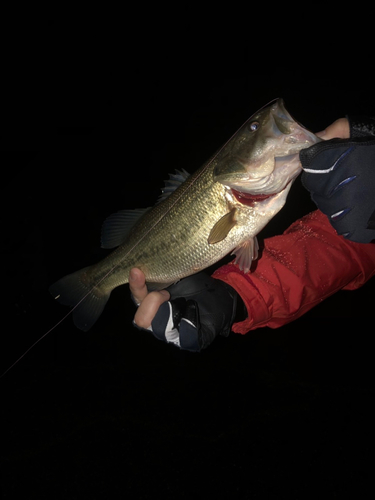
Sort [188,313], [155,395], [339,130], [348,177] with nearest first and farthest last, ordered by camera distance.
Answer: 1. [348,177]
2. [339,130]
3. [188,313]
4. [155,395]

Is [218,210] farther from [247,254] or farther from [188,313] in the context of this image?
[188,313]

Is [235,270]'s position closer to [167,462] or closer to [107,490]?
[167,462]

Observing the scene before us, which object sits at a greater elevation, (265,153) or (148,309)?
(265,153)

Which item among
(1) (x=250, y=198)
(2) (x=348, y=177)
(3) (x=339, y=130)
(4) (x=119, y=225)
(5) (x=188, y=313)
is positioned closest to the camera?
(2) (x=348, y=177)

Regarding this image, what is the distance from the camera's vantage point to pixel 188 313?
69.1 inches

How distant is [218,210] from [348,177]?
647 mm

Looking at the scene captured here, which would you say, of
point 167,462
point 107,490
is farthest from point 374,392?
point 107,490

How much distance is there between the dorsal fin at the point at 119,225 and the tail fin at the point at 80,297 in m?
0.34

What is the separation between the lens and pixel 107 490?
2803 millimetres

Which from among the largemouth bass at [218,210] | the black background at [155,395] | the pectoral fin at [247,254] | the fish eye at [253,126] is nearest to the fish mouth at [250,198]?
the largemouth bass at [218,210]

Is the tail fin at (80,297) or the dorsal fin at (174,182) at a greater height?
the dorsal fin at (174,182)

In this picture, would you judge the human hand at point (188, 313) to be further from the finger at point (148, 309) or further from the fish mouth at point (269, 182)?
the fish mouth at point (269, 182)

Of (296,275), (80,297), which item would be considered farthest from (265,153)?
(80,297)

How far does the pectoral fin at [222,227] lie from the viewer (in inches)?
59.9
